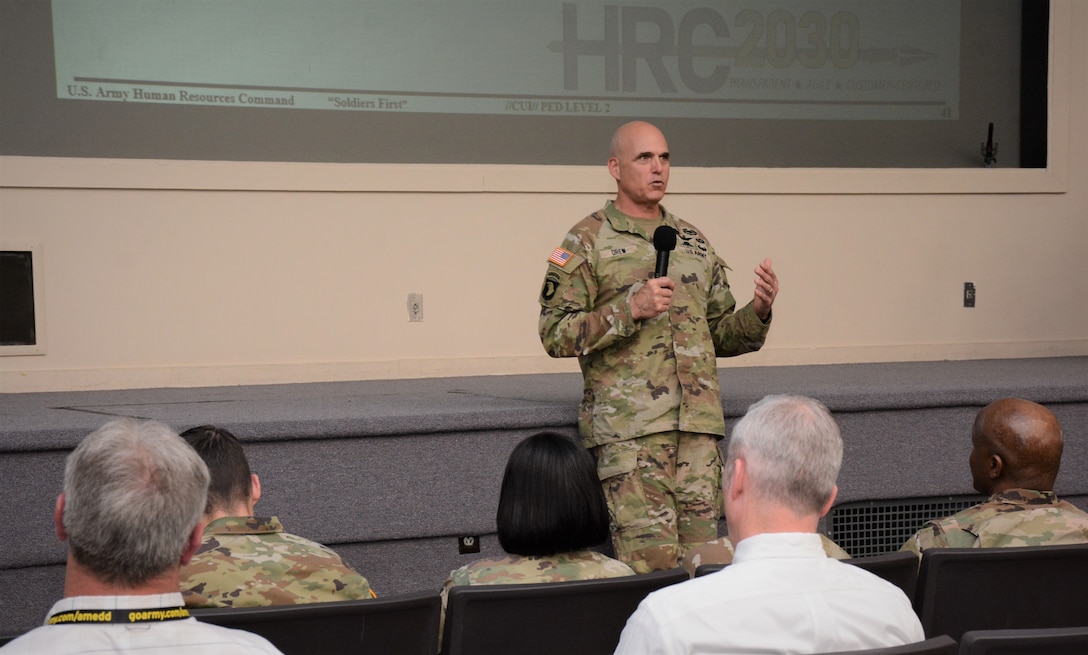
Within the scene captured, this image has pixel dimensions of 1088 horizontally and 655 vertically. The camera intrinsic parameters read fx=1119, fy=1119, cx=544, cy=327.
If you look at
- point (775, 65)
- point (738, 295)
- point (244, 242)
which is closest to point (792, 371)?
point (738, 295)

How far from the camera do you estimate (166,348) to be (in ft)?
16.5

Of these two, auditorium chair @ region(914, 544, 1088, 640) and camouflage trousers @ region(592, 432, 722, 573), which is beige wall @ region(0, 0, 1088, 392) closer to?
camouflage trousers @ region(592, 432, 722, 573)

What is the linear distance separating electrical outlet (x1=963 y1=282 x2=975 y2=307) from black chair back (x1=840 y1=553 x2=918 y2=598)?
4.33 m

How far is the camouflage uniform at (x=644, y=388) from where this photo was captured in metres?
2.91

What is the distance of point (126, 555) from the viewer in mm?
1285

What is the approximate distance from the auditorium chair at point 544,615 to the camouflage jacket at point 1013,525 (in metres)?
0.72

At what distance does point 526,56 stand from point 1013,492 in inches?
149

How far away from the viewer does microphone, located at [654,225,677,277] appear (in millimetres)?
2756

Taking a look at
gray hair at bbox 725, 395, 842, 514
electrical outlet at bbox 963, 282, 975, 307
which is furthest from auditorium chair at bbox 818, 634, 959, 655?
electrical outlet at bbox 963, 282, 975, 307

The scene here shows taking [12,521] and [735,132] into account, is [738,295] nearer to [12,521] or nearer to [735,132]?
[735,132]

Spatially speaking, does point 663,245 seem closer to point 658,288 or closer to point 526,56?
point 658,288

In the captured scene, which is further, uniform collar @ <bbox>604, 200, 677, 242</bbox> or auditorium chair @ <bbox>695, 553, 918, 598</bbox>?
uniform collar @ <bbox>604, 200, 677, 242</bbox>

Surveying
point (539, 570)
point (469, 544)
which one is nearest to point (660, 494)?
point (469, 544)

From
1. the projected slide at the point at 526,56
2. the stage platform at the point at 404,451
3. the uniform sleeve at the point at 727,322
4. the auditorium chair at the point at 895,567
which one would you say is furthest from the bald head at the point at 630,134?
the projected slide at the point at 526,56
